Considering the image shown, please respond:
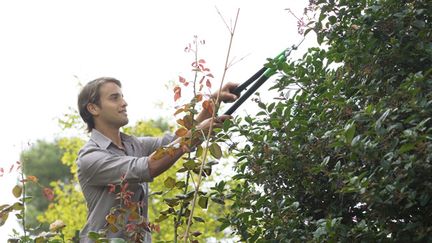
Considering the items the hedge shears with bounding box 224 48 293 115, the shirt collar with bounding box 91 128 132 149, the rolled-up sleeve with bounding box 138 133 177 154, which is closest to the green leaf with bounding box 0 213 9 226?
the shirt collar with bounding box 91 128 132 149

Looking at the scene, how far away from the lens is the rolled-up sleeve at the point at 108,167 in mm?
3783

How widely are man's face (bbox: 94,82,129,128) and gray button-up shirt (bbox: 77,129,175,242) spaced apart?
0.38 feet

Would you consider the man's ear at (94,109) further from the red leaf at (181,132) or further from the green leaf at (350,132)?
the green leaf at (350,132)

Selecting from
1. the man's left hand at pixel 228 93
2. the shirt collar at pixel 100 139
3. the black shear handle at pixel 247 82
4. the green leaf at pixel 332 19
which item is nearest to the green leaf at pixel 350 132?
the green leaf at pixel 332 19

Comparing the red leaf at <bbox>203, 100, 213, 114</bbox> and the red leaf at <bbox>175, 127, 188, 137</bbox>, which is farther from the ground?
the red leaf at <bbox>203, 100, 213, 114</bbox>

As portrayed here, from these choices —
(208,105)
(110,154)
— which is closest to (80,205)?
(110,154)

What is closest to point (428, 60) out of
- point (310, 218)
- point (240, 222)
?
point (310, 218)

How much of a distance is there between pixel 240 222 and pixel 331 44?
79 cm

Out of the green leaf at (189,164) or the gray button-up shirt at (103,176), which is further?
the gray button-up shirt at (103,176)

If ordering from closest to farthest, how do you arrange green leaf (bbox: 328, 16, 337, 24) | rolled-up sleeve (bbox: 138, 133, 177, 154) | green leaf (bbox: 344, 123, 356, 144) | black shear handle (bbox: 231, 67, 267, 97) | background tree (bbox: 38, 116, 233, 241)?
green leaf (bbox: 344, 123, 356, 144)
green leaf (bbox: 328, 16, 337, 24)
black shear handle (bbox: 231, 67, 267, 97)
rolled-up sleeve (bbox: 138, 133, 177, 154)
background tree (bbox: 38, 116, 233, 241)

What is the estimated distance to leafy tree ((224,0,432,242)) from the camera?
8.13ft

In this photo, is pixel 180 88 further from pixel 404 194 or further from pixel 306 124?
pixel 404 194

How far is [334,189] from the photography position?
293 cm

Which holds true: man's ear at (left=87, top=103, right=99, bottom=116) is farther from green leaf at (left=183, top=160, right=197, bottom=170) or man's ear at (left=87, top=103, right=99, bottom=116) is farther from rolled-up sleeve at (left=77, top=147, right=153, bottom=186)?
green leaf at (left=183, top=160, right=197, bottom=170)
